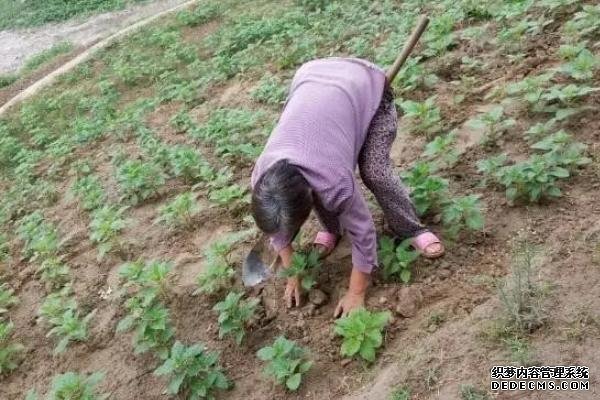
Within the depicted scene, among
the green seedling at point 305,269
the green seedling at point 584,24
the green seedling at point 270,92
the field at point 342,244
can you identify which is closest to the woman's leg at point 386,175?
the field at point 342,244

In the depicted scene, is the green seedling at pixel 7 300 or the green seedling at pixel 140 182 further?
the green seedling at pixel 140 182

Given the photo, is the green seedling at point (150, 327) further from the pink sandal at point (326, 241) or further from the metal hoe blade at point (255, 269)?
the pink sandal at point (326, 241)

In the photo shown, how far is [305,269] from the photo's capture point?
318 centimetres

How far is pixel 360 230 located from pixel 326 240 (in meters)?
0.73

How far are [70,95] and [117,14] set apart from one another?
19.1 feet

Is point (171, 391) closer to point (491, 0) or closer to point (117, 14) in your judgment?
point (491, 0)

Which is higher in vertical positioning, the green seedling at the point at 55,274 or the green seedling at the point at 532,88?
the green seedling at the point at 532,88

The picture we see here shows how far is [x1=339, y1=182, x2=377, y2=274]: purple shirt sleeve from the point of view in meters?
2.61

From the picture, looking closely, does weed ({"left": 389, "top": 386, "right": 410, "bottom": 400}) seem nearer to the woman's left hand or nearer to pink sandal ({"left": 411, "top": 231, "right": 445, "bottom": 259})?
the woman's left hand

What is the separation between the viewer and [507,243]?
9.82ft

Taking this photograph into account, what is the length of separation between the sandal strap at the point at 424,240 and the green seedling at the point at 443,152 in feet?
2.39

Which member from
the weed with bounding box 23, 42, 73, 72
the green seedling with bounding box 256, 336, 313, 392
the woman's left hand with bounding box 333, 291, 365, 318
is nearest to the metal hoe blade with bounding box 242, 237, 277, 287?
the woman's left hand with bounding box 333, 291, 365, 318

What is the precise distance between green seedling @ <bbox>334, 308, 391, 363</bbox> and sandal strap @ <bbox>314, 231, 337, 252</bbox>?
0.71 metres

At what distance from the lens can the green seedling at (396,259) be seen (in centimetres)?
302
